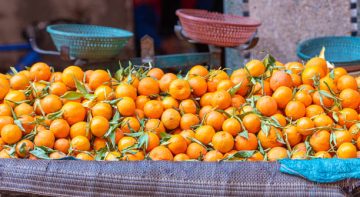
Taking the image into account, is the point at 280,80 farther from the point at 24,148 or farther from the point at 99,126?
the point at 24,148

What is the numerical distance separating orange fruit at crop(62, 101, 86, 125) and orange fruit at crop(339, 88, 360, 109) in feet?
3.86

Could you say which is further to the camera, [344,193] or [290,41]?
[290,41]

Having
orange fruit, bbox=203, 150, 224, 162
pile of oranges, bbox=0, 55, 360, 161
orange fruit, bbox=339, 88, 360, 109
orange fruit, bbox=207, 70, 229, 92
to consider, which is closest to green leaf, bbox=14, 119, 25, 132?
pile of oranges, bbox=0, 55, 360, 161

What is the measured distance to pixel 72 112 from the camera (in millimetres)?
2070

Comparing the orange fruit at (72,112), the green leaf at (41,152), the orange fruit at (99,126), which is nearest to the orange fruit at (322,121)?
the orange fruit at (99,126)

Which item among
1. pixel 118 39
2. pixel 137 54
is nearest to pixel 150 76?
pixel 118 39

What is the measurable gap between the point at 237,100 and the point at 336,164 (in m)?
0.63

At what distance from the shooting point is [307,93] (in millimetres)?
2195

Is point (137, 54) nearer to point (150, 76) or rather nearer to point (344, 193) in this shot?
point (150, 76)

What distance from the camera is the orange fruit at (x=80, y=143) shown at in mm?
1976

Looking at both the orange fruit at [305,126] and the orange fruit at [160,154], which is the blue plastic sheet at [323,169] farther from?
the orange fruit at [160,154]

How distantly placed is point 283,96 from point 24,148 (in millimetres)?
1143

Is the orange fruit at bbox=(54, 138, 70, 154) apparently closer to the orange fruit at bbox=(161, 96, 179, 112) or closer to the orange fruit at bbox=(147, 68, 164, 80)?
the orange fruit at bbox=(161, 96, 179, 112)

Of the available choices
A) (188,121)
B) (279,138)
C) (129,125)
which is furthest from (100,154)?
(279,138)
